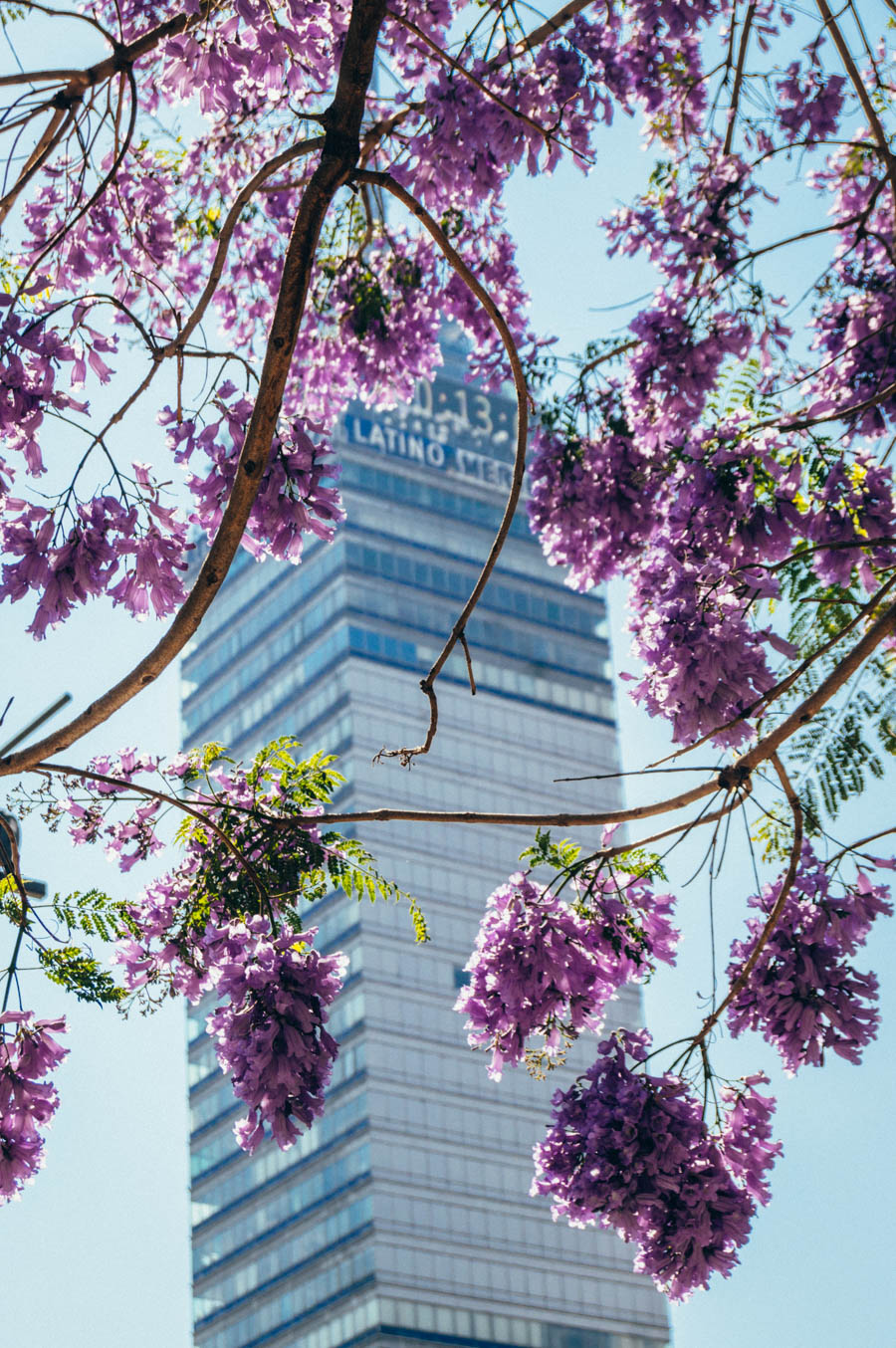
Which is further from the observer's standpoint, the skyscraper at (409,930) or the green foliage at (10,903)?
the skyscraper at (409,930)

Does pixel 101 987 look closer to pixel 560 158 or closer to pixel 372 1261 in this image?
pixel 560 158

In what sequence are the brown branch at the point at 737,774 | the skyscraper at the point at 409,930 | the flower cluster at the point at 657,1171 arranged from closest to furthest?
1. the brown branch at the point at 737,774
2. the flower cluster at the point at 657,1171
3. the skyscraper at the point at 409,930

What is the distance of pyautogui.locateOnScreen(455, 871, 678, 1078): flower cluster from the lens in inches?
196

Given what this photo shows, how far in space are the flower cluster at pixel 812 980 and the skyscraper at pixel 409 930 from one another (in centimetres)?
5462

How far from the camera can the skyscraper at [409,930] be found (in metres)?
62.2

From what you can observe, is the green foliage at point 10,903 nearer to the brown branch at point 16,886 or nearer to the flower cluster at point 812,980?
the brown branch at point 16,886

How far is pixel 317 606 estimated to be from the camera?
2820 inches

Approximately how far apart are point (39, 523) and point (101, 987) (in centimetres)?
128

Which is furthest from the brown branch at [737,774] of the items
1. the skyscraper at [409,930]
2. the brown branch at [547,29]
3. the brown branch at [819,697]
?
the skyscraper at [409,930]

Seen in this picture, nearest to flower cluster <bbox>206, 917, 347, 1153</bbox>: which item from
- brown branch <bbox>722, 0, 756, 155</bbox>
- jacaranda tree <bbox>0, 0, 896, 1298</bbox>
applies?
jacaranda tree <bbox>0, 0, 896, 1298</bbox>

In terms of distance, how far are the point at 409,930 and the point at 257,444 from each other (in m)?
62.9

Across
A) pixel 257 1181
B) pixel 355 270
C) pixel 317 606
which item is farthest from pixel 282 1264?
pixel 355 270

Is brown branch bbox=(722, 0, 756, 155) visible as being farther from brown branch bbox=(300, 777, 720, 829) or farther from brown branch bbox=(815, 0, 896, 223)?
brown branch bbox=(300, 777, 720, 829)

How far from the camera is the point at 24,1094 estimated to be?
439 centimetres
